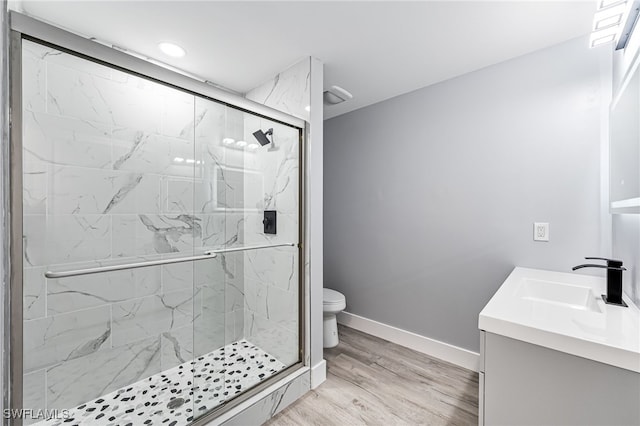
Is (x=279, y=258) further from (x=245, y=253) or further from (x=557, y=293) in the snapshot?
(x=557, y=293)

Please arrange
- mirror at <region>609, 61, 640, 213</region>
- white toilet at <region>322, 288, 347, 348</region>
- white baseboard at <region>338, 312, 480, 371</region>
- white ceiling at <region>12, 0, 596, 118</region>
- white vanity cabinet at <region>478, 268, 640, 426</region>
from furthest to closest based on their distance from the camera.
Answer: white toilet at <region>322, 288, 347, 348</region> → white baseboard at <region>338, 312, 480, 371</region> → white ceiling at <region>12, 0, 596, 118</region> → mirror at <region>609, 61, 640, 213</region> → white vanity cabinet at <region>478, 268, 640, 426</region>

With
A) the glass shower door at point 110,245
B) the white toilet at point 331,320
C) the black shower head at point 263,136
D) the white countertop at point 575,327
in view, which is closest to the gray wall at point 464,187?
the white toilet at point 331,320

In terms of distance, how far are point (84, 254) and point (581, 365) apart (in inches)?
85.0

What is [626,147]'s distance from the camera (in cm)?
116

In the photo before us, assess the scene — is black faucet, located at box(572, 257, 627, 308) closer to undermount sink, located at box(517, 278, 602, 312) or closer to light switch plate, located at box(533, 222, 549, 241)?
undermount sink, located at box(517, 278, 602, 312)

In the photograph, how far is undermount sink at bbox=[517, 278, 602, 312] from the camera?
4.54ft

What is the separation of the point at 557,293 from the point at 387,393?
119cm

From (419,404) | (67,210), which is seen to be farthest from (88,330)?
(419,404)

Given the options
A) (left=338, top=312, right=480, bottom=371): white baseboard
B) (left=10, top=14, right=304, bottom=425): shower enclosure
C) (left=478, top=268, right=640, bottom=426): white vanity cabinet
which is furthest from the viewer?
(left=338, top=312, right=480, bottom=371): white baseboard

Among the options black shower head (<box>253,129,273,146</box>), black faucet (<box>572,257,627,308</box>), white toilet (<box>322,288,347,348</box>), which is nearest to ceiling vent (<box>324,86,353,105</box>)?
black shower head (<box>253,129,273,146</box>)

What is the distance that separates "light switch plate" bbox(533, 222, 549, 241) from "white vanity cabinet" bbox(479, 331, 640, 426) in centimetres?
114

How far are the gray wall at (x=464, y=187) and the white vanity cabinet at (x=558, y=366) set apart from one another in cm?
81

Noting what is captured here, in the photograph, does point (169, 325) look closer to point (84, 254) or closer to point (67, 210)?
point (84, 254)

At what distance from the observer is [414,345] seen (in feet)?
7.70
